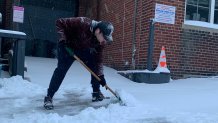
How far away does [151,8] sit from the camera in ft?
30.1

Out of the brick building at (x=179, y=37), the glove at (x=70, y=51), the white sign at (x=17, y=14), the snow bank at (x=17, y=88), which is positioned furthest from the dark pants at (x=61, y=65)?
the white sign at (x=17, y=14)

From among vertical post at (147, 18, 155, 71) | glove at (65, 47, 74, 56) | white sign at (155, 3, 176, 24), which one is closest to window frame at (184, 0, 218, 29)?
white sign at (155, 3, 176, 24)

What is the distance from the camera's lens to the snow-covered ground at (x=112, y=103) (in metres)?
5.04

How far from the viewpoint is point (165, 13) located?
30.4ft

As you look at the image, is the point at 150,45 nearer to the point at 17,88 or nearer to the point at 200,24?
the point at 200,24

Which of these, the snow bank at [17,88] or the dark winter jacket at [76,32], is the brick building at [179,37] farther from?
the dark winter jacket at [76,32]

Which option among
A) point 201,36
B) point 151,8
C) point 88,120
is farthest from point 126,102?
point 201,36

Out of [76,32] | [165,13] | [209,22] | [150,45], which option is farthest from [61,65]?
[209,22]

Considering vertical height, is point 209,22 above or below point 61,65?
above

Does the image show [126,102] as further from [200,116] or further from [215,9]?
[215,9]

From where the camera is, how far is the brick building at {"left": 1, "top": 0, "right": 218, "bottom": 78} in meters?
9.30

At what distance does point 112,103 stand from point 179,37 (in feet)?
13.4

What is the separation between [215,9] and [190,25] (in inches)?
37.5

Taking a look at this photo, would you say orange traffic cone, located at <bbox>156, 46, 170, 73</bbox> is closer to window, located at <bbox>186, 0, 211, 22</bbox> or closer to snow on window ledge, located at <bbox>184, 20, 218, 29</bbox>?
snow on window ledge, located at <bbox>184, 20, 218, 29</bbox>
